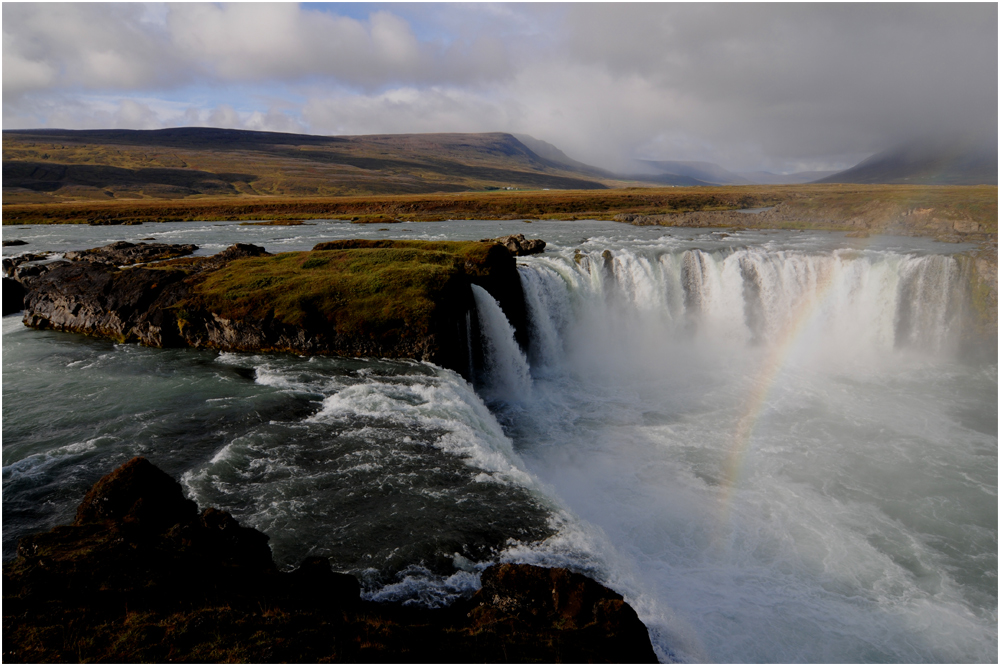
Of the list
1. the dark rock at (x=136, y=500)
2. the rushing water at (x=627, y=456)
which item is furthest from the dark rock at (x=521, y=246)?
the dark rock at (x=136, y=500)

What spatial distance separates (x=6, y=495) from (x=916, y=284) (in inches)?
1842

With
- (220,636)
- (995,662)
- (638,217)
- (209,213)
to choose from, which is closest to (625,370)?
(995,662)

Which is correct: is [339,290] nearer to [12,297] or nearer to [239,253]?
[239,253]

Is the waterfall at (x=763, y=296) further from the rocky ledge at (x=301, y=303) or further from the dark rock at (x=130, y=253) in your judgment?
the dark rock at (x=130, y=253)

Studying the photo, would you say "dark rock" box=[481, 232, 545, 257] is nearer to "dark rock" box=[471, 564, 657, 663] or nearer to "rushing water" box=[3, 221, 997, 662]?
"rushing water" box=[3, 221, 997, 662]

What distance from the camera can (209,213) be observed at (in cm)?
9825

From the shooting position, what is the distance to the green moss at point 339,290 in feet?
75.0

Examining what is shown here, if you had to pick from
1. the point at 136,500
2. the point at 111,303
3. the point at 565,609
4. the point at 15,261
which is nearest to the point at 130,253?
the point at 15,261

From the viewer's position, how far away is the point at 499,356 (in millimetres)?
26250

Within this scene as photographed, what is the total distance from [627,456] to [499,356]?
29.2ft

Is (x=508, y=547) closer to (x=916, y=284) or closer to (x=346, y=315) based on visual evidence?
(x=346, y=315)

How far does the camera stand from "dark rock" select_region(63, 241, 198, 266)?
3984 cm

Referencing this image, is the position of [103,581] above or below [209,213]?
below

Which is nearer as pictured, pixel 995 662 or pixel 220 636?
pixel 220 636
